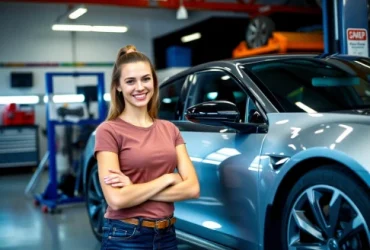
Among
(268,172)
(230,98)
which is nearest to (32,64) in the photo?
(230,98)

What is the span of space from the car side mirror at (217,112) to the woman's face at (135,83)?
655mm

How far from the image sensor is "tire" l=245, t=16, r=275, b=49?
11.3 m

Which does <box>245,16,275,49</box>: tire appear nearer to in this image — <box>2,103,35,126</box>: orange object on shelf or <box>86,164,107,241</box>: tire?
<box>2,103,35,126</box>: orange object on shelf

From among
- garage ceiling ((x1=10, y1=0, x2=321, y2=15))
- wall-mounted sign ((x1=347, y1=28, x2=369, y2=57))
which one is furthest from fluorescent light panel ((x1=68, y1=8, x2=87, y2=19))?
wall-mounted sign ((x1=347, y1=28, x2=369, y2=57))

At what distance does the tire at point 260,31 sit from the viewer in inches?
447

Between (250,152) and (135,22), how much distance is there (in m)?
13.8

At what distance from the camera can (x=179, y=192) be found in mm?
2238

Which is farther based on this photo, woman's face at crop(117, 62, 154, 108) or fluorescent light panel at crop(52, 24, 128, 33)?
fluorescent light panel at crop(52, 24, 128, 33)

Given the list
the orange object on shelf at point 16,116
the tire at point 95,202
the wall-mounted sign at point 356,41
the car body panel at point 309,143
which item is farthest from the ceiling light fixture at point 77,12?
the car body panel at point 309,143

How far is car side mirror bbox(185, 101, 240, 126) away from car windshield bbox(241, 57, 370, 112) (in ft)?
0.79

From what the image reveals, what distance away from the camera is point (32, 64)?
593 inches

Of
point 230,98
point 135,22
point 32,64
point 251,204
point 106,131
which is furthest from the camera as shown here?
point 135,22

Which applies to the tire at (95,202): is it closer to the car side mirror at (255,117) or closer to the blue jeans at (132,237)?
the car side mirror at (255,117)

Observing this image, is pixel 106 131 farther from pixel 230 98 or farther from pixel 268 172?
pixel 230 98
